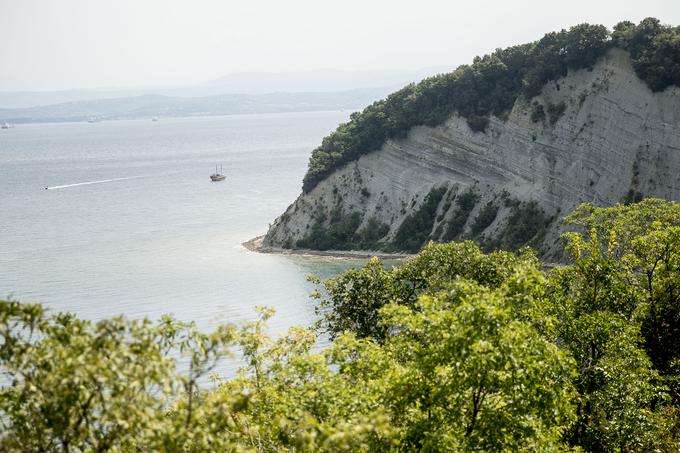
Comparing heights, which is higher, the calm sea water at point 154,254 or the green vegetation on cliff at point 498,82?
the green vegetation on cliff at point 498,82

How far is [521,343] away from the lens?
637 inches

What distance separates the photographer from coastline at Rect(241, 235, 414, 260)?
9619 centimetres

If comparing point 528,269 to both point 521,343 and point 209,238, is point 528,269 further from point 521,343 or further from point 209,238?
point 209,238

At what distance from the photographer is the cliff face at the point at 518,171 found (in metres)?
80.2

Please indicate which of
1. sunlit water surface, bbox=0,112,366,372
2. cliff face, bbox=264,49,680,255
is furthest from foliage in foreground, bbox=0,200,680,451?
cliff face, bbox=264,49,680,255

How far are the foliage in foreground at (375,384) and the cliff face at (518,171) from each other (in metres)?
54.3

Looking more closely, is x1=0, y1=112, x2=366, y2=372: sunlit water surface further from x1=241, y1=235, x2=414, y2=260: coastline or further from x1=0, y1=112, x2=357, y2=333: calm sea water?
x1=241, y1=235, x2=414, y2=260: coastline

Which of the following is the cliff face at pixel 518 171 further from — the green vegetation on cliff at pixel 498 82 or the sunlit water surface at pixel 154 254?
the sunlit water surface at pixel 154 254

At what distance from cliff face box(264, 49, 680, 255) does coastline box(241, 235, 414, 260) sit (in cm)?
160

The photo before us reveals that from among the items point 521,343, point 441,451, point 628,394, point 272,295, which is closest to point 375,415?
point 441,451

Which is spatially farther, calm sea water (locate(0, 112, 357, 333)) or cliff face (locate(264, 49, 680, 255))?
cliff face (locate(264, 49, 680, 255))

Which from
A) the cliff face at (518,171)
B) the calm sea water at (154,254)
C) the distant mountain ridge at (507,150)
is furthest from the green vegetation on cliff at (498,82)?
the calm sea water at (154,254)

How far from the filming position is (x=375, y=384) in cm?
1775

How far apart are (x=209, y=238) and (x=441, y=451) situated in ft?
324
